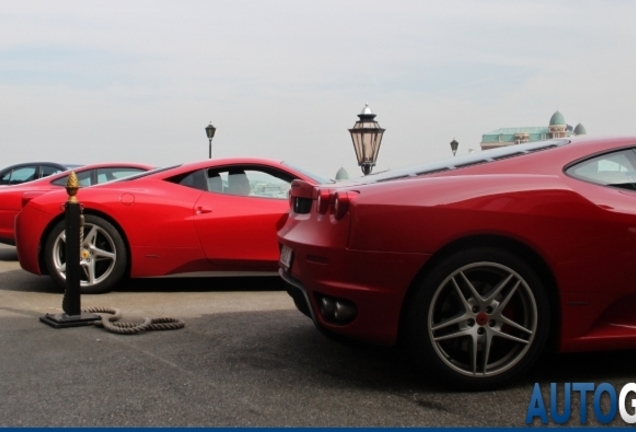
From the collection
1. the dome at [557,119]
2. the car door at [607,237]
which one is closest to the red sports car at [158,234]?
the car door at [607,237]

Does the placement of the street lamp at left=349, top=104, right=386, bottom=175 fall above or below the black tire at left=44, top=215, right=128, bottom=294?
above

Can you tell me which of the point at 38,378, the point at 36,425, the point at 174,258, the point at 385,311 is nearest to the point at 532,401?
the point at 385,311

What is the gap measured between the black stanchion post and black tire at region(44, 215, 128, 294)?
5.07ft

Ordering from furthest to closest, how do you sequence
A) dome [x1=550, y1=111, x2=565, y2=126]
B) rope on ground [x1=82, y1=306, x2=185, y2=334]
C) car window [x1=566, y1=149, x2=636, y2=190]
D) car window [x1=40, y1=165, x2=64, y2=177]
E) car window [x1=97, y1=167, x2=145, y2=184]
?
dome [x1=550, y1=111, x2=565, y2=126], car window [x1=40, y1=165, x2=64, y2=177], car window [x1=97, y1=167, x2=145, y2=184], rope on ground [x1=82, y1=306, x2=185, y2=334], car window [x1=566, y1=149, x2=636, y2=190]

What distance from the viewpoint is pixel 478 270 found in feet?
13.7

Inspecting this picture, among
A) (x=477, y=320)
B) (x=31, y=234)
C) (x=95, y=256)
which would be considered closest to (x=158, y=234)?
(x=95, y=256)

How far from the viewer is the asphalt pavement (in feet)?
12.3

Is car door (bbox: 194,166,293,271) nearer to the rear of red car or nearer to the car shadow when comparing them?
the car shadow

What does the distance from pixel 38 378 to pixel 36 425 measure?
854 millimetres

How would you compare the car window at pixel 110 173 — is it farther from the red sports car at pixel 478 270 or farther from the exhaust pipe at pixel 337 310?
the red sports car at pixel 478 270

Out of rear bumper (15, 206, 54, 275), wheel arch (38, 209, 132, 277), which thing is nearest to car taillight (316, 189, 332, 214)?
wheel arch (38, 209, 132, 277)

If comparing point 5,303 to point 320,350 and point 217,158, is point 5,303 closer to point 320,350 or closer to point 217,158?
point 217,158

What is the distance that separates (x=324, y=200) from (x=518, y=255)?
38.6 inches

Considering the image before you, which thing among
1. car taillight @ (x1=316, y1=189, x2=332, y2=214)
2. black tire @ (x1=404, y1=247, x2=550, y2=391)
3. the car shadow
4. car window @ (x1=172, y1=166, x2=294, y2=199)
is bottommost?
the car shadow
